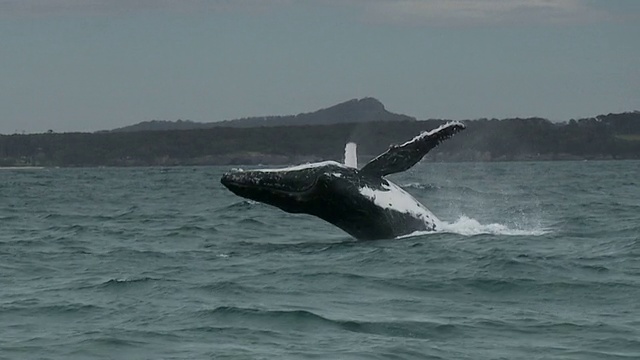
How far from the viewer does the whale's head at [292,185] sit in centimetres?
1505

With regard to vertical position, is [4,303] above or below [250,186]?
below

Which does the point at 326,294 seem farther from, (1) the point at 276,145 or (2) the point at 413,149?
(1) the point at 276,145

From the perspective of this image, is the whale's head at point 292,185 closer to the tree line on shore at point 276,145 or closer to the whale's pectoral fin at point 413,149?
the whale's pectoral fin at point 413,149

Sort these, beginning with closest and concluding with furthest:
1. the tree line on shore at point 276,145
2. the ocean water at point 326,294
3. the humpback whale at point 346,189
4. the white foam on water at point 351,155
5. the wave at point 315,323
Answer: the ocean water at point 326,294
the wave at point 315,323
the humpback whale at point 346,189
the white foam on water at point 351,155
the tree line on shore at point 276,145

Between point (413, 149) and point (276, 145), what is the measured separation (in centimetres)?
13256

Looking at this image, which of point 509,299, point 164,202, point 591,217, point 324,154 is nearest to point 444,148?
point 324,154

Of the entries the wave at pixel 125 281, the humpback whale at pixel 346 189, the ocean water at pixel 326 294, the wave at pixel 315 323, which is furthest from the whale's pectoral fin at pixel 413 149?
the wave at pixel 315 323

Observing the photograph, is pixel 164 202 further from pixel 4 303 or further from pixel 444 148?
pixel 444 148

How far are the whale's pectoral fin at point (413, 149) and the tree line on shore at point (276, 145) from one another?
383ft

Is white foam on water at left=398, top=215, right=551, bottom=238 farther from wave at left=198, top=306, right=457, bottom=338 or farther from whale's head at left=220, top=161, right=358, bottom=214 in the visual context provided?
wave at left=198, top=306, right=457, bottom=338

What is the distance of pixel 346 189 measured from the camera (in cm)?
1518

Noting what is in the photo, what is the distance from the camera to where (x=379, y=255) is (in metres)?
14.5

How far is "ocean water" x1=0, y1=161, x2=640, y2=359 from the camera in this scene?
32.6ft

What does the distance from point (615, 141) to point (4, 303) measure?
14373 centimetres
